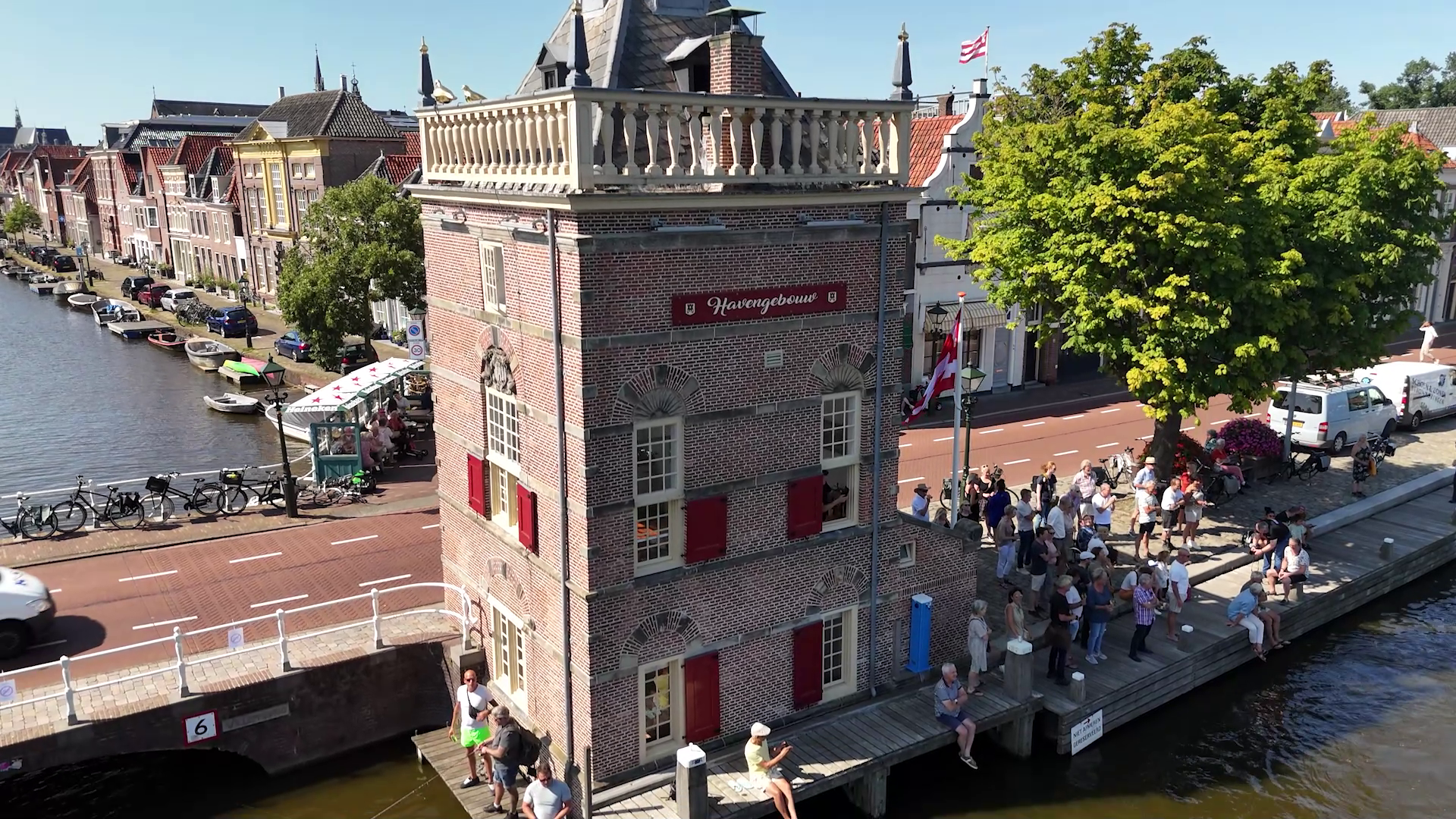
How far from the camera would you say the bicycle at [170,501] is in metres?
25.2

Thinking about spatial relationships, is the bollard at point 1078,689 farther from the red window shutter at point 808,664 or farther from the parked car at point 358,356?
the parked car at point 358,356

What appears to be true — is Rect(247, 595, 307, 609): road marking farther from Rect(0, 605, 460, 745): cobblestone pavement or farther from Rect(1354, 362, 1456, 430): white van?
Rect(1354, 362, 1456, 430): white van

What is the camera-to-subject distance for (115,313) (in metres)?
61.8

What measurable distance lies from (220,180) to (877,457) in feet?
231

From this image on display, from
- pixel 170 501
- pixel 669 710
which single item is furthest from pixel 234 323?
pixel 669 710

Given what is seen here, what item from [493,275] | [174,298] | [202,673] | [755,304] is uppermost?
[493,275]

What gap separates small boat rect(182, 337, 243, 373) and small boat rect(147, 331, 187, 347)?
423cm

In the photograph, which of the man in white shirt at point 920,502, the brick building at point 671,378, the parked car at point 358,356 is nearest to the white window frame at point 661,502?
the brick building at point 671,378

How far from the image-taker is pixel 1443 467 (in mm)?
30688

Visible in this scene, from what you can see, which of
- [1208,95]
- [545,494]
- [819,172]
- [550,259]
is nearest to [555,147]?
[550,259]

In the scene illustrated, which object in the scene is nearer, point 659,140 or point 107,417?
point 659,140

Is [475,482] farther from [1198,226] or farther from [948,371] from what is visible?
[1198,226]

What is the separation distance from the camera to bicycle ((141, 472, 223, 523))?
25.2m

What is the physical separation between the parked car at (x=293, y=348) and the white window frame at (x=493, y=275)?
33.6 meters
